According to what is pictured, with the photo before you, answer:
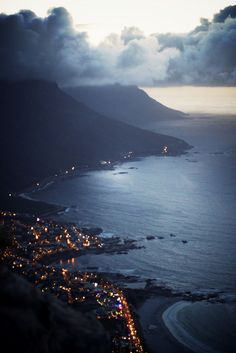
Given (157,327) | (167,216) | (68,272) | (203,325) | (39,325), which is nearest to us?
(39,325)

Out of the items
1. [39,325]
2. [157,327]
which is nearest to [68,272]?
[157,327]

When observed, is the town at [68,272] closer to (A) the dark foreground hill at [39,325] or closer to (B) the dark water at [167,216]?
(B) the dark water at [167,216]

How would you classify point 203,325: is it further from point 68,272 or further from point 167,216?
point 167,216

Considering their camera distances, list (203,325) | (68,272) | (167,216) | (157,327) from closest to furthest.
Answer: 1. (157,327)
2. (203,325)
3. (68,272)
4. (167,216)

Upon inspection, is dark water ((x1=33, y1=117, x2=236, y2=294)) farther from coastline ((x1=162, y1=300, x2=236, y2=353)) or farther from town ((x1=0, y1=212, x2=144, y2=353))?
town ((x1=0, y1=212, x2=144, y2=353))

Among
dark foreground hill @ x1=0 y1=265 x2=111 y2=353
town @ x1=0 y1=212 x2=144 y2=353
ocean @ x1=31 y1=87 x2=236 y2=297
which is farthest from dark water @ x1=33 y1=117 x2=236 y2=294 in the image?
dark foreground hill @ x1=0 y1=265 x2=111 y2=353

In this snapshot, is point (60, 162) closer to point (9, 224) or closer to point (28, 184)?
point (28, 184)

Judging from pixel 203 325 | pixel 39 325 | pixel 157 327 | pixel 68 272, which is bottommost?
pixel 203 325
